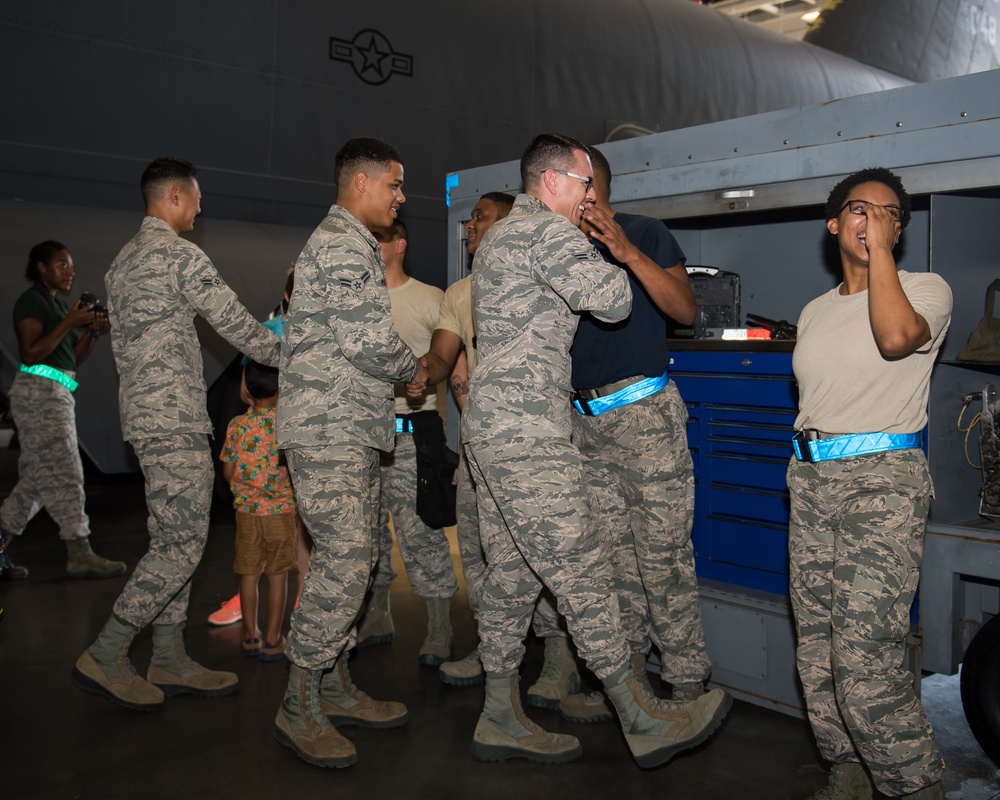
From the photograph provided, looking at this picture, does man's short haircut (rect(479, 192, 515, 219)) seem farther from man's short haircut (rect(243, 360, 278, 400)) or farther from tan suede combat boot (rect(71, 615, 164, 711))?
tan suede combat boot (rect(71, 615, 164, 711))

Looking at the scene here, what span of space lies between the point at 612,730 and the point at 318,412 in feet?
4.82

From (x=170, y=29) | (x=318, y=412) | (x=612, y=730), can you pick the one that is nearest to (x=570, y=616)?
(x=612, y=730)

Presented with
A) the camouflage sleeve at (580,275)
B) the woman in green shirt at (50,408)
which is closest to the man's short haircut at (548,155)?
the camouflage sleeve at (580,275)

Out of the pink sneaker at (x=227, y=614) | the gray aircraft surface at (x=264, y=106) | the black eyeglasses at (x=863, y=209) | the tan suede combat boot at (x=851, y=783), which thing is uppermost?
the gray aircraft surface at (x=264, y=106)

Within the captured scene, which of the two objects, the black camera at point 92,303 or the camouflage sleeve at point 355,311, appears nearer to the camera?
the camouflage sleeve at point 355,311

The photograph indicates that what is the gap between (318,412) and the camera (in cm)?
277

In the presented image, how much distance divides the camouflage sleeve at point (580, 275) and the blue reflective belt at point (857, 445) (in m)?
0.63

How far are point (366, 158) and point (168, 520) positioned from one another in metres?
1.44

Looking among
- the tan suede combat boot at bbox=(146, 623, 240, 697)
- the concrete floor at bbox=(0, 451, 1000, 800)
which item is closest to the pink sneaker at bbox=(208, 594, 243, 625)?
the concrete floor at bbox=(0, 451, 1000, 800)

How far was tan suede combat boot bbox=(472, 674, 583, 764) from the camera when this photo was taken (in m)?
2.77

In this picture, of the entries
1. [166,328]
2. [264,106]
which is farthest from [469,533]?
[264,106]

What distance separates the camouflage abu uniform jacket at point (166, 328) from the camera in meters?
3.13

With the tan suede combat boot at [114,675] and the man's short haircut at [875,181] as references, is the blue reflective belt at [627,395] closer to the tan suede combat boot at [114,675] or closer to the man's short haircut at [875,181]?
the man's short haircut at [875,181]

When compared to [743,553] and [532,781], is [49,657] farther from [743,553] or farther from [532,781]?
[743,553]
